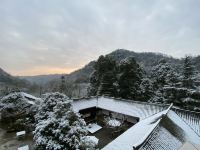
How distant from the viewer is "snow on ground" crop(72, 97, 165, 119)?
63.9ft

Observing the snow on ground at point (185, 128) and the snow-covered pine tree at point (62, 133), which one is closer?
the snow-covered pine tree at point (62, 133)

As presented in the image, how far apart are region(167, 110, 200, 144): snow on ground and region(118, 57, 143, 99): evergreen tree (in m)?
11.3

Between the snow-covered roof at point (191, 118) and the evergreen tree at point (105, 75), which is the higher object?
the evergreen tree at point (105, 75)

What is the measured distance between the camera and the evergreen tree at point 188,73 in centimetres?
2383

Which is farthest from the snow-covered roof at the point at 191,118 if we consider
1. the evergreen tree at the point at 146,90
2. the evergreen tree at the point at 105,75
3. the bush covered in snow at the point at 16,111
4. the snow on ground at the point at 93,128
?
the bush covered in snow at the point at 16,111

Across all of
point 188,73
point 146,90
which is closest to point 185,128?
point 188,73

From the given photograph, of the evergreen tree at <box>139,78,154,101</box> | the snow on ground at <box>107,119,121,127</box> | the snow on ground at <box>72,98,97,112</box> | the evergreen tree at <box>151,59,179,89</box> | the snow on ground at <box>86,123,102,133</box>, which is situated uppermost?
the evergreen tree at <box>151,59,179,89</box>

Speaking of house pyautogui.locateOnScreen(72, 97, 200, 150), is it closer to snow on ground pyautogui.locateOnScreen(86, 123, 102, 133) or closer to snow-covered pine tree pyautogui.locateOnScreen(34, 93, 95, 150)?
snow-covered pine tree pyautogui.locateOnScreen(34, 93, 95, 150)

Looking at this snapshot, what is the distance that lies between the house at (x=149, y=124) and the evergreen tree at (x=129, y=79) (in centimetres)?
406

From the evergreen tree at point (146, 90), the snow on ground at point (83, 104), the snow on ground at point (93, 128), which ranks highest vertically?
the evergreen tree at point (146, 90)

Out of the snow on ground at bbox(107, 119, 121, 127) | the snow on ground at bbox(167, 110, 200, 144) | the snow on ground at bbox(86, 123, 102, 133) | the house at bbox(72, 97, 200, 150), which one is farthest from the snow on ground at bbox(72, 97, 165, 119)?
the snow on ground at bbox(86, 123, 102, 133)

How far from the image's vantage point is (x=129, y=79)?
27906 mm

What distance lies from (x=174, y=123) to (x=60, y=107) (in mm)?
9220

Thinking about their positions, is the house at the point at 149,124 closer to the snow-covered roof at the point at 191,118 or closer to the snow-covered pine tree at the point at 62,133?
the snow-covered roof at the point at 191,118
